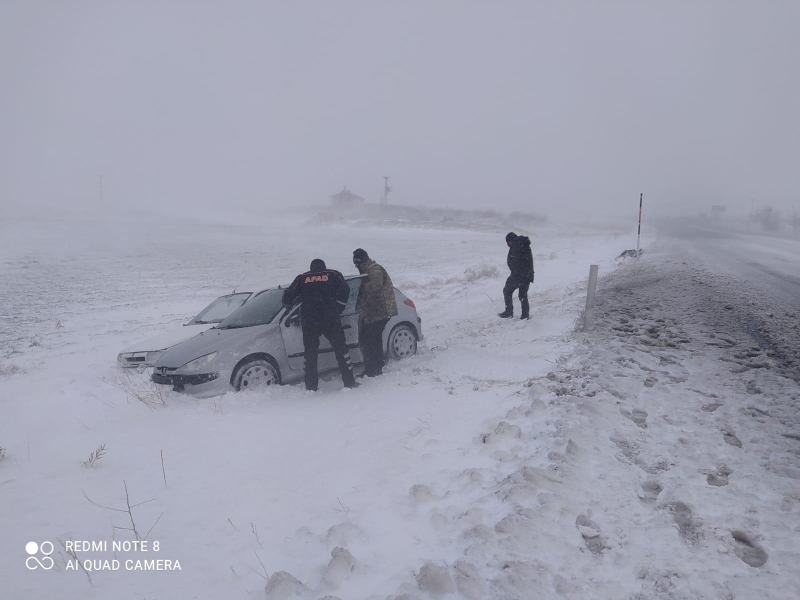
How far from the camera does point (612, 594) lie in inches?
102

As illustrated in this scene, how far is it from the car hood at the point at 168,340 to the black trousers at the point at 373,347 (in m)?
3.03

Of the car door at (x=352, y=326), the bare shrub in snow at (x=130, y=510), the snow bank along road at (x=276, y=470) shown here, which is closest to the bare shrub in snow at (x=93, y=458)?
the snow bank along road at (x=276, y=470)

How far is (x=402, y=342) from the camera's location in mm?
8195

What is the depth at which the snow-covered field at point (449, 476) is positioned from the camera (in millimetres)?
2855

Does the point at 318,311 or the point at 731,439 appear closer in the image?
the point at 731,439

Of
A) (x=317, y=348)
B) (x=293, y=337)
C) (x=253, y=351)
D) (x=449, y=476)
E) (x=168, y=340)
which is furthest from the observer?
(x=168, y=340)

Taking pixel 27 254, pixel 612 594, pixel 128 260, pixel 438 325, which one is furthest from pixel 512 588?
pixel 27 254

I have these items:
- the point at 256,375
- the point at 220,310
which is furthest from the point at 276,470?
the point at 220,310

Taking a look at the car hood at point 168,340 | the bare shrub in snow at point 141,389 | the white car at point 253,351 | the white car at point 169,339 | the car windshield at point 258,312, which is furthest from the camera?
the car hood at point 168,340

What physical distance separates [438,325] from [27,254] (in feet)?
102

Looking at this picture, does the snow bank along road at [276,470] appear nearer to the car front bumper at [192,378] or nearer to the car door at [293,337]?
the car front bumper at [192,378]

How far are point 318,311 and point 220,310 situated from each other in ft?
12.4

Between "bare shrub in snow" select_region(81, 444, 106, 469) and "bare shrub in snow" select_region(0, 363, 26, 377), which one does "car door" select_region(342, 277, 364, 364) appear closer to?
"bare shrub in snow" select_region(81, 444, 106, 469)

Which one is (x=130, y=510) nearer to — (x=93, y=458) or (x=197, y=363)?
(x=93, y=458)
